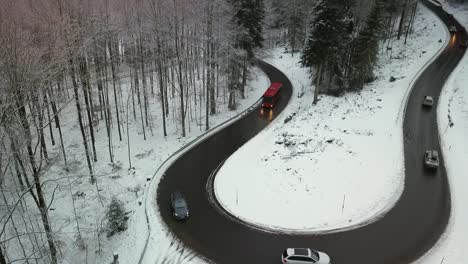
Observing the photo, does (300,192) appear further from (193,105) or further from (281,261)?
(193,105)

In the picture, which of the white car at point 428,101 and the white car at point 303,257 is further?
the white car at point 428,101

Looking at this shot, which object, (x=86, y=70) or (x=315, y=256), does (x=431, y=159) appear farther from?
(x=86, y=70)

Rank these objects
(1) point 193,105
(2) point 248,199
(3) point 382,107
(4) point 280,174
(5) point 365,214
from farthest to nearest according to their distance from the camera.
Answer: (1) point 193,105
(3) point 382,107
(4) point 280,174
(2) point 248,199
(5) point 365,214

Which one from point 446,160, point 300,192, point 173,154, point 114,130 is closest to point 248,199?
point 300,192

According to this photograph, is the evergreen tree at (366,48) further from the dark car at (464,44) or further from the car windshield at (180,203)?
the car windshield at (180,203)

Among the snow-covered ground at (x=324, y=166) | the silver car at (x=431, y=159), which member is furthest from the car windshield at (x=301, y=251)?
the silver car at (x=431, y=159)

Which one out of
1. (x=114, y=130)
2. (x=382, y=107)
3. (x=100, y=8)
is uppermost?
(x=100, y=8)

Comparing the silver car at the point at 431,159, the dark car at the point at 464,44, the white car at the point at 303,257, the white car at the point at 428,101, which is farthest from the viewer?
the dark car at the point at 464,44

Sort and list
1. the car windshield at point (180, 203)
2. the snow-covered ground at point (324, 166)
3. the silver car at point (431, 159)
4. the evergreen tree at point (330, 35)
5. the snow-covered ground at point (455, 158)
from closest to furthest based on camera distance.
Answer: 1. the snow-covered ground at point (455, 158)
2. the snow-covered ground at point (324, 166)
3. the car windshield at point (180, 203)
4. the silver car at point (431, 159)
5. the evergreen tree at point (330, 35)
